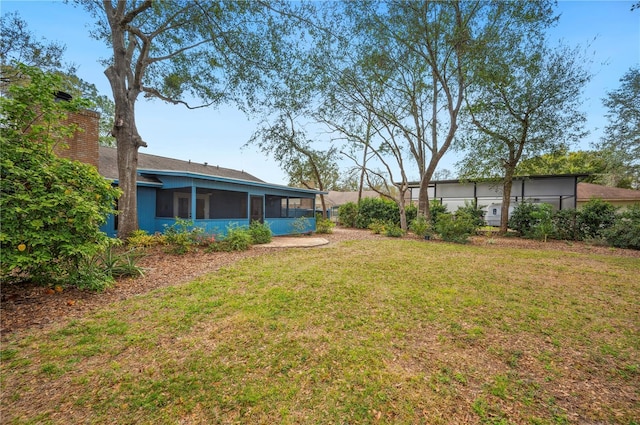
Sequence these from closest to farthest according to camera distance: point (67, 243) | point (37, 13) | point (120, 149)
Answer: point (67, 243)
point (37, 13)
point (120, 149)

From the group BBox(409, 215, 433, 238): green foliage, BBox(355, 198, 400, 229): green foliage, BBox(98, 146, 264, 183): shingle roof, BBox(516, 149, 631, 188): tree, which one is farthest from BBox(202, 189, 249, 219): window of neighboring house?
BBox(516, 149, 631, 188): tree

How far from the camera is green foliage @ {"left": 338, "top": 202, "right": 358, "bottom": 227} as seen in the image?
19.6 metres

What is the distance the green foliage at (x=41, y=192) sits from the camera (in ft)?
11.0

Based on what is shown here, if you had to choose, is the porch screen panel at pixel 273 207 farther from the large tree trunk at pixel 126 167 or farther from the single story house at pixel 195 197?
the large tree trunk at pixel 126 167

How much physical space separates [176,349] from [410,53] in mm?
13909

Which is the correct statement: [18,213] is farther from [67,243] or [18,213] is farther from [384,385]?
[384,385]

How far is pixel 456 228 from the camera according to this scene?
11.3 metres

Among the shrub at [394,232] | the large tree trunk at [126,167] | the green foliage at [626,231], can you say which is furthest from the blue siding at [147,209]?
the green foliage at [626,231]

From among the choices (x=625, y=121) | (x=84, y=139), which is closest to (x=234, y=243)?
(x=84, y=139)

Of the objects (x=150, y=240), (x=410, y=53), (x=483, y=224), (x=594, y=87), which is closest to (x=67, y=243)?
(x=150, y=240)

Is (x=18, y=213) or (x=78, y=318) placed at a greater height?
(x=18, y=213)

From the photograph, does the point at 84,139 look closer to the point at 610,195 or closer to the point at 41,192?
the point at 41,192

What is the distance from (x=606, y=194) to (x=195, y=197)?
28.9 metres

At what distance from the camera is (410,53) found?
1192 cm
